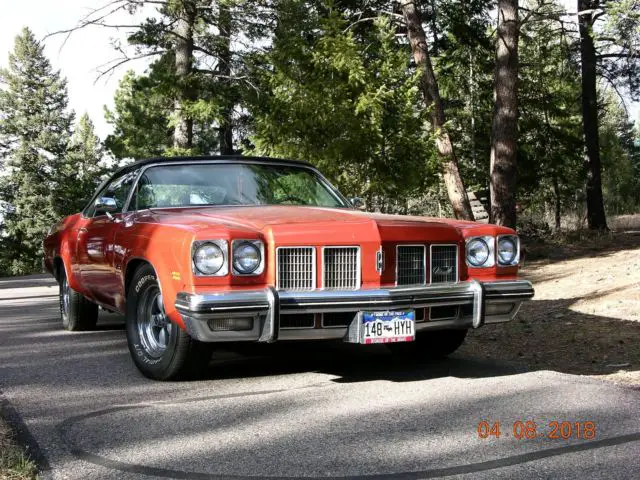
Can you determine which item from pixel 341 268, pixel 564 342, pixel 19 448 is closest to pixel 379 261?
pixel 341 268

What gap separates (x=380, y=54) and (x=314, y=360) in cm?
770

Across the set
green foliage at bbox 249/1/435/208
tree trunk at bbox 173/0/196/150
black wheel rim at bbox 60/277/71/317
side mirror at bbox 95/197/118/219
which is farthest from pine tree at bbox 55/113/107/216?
side mirror at bbox 95/197/118/219

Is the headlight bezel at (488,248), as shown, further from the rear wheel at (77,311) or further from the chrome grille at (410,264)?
the rear wheel at (77,311)

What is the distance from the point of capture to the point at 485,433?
3842mm

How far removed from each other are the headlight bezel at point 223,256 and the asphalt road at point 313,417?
2.59 ft

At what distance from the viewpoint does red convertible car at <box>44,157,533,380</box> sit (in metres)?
4.60

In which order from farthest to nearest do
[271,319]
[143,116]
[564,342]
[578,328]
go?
[143,116] → [578,328] → [564,342] → [271,319]

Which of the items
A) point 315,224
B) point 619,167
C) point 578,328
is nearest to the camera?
point 315,224

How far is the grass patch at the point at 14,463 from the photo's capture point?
3145mm

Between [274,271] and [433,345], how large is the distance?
6.42 feet

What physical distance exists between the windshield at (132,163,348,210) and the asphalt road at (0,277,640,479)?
51.8 inches

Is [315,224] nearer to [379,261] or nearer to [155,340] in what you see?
[379,261]

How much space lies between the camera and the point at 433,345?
6074mm
